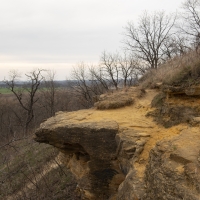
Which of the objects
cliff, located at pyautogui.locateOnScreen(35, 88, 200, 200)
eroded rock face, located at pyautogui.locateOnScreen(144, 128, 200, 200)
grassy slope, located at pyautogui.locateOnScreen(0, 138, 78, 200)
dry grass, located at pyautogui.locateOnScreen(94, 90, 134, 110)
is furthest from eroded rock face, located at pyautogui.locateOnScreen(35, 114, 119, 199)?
grassy slope, located at pyautogui.locateOnScreen(0, 138, 78, 200)

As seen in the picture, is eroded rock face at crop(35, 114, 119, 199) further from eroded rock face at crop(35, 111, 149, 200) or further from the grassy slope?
the grassy slope

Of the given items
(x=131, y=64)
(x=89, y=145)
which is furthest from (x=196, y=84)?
(x=131, y=64)

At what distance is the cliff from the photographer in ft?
12.6

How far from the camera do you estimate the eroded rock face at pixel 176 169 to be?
3.48 meters

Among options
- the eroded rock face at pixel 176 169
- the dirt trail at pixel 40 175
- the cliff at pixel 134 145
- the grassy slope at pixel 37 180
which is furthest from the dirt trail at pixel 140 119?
the dirt trail at pixel 40 175

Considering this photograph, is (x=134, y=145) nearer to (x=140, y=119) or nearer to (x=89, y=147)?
(x=140, y=119)

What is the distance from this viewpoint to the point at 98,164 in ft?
21.5

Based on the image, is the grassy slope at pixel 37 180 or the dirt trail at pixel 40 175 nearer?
the grassy slope at pixel 37 180

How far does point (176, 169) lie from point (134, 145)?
1.62m

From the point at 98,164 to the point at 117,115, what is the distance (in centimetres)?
137

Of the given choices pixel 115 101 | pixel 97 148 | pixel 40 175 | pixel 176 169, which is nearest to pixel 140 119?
pixel 97 148

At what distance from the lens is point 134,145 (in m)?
5.34

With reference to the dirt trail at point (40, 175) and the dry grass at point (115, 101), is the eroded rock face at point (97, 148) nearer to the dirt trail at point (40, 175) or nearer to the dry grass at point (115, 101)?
the dry grass at point (115, 101)

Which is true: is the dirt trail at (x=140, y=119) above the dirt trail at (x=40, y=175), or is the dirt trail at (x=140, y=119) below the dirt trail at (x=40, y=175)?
above
